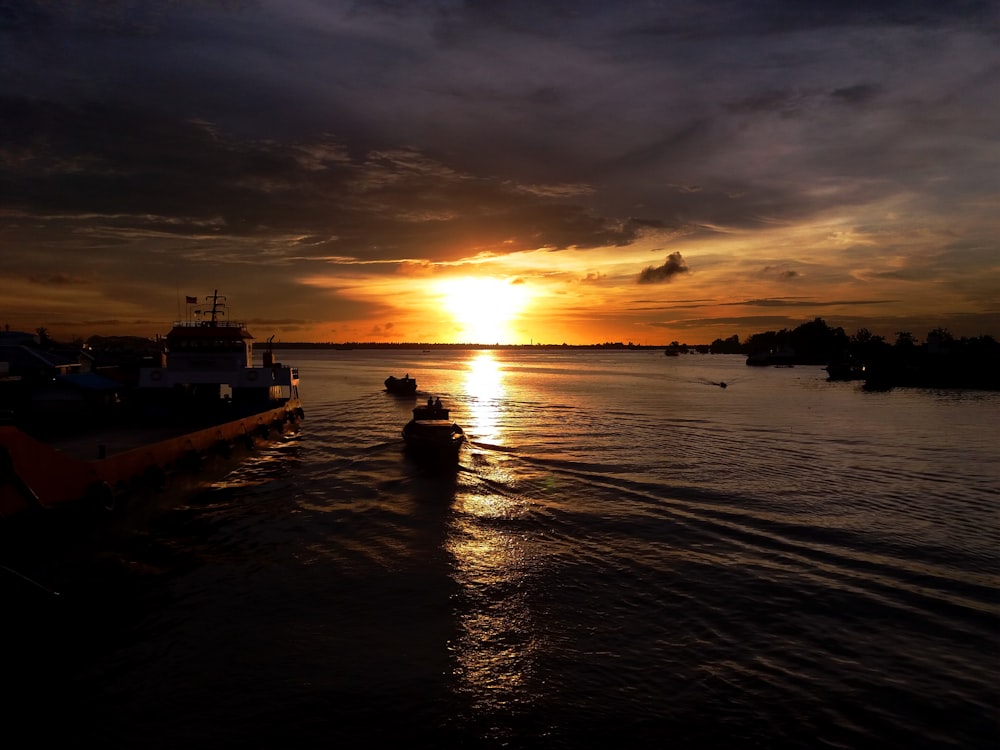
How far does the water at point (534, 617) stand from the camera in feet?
34.7

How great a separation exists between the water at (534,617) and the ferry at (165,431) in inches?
80.9

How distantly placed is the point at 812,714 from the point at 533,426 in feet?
148

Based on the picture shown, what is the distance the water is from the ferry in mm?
2055

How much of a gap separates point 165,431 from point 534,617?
25.8 meters

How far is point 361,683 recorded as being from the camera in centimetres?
1158

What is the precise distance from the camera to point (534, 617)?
14586mm

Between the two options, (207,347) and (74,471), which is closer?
(74,471)

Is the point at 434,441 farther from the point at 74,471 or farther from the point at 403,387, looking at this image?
the point at 403,387

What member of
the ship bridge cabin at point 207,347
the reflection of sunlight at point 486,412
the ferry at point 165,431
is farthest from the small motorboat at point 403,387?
the ship bridge cabin at point 207,347

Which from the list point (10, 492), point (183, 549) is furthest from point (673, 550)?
point (10, 492)

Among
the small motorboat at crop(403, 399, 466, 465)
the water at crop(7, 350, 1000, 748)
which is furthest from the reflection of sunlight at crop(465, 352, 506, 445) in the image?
the water at crop(7, 350, 1000, 748)

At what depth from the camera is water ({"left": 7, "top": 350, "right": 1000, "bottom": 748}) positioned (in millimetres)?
10570

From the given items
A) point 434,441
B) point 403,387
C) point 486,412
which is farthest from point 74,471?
point 403,387

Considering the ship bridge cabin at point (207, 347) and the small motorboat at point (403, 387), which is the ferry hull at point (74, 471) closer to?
the ship bridge cabin at point (207, 347)
